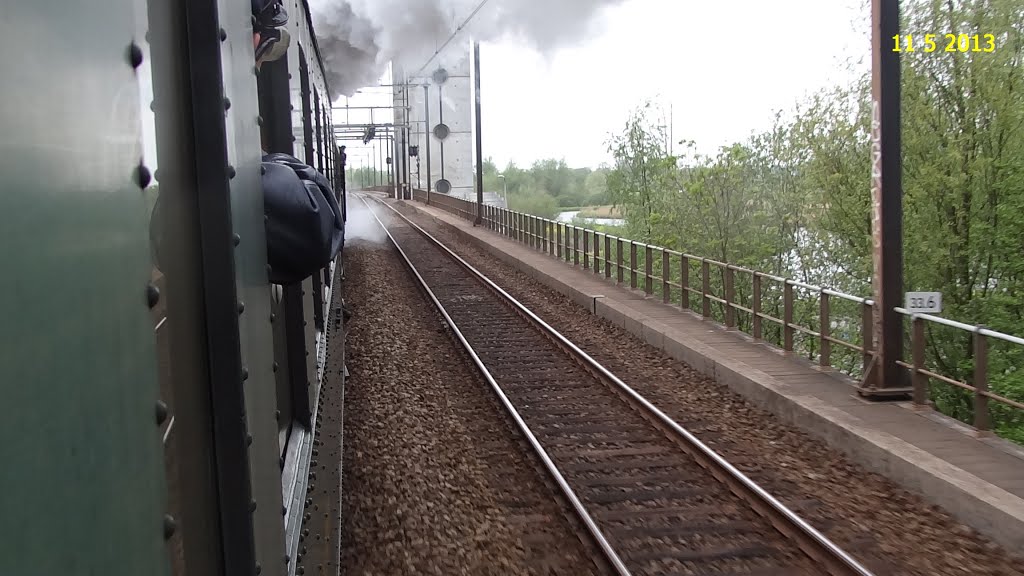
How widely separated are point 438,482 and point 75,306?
571 centimetres

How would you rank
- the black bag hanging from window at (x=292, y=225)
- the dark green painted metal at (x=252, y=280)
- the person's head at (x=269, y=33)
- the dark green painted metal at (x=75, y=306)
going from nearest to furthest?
the dark green painted metal at (x=75, y=306), the dark green painted metal at (x=252, y=280), the black bag hanging from window at (x=292, y=225), the person's head at (x=269, y=33)

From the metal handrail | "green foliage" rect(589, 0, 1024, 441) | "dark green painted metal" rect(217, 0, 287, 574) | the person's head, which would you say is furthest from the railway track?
"green foliage" rect(589, 0, 1024, 441)

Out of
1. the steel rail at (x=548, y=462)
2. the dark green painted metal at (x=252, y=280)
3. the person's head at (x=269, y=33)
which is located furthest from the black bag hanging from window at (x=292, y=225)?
the steel rail at (x=548, y=462)

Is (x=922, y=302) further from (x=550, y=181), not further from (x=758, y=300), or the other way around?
(x=550, y=181)

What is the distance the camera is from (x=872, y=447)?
20.6 ft

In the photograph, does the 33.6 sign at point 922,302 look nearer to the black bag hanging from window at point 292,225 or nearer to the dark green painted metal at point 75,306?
the black bag hanging from window at point 292,225

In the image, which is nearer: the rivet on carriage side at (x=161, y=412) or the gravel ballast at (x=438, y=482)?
the rivet on carriage side at (x=161, y=412)

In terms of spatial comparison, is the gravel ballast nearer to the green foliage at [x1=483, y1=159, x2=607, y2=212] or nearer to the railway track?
the railway track

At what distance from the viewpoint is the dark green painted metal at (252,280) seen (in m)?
1.74

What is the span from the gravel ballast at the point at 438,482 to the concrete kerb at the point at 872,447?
223 centimetres

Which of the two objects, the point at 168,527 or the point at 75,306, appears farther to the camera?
the point at 168,527

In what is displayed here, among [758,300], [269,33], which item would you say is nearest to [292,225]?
[269,33]

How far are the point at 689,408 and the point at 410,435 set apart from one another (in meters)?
2.56

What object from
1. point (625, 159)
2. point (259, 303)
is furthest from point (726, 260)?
point (259, 303)
